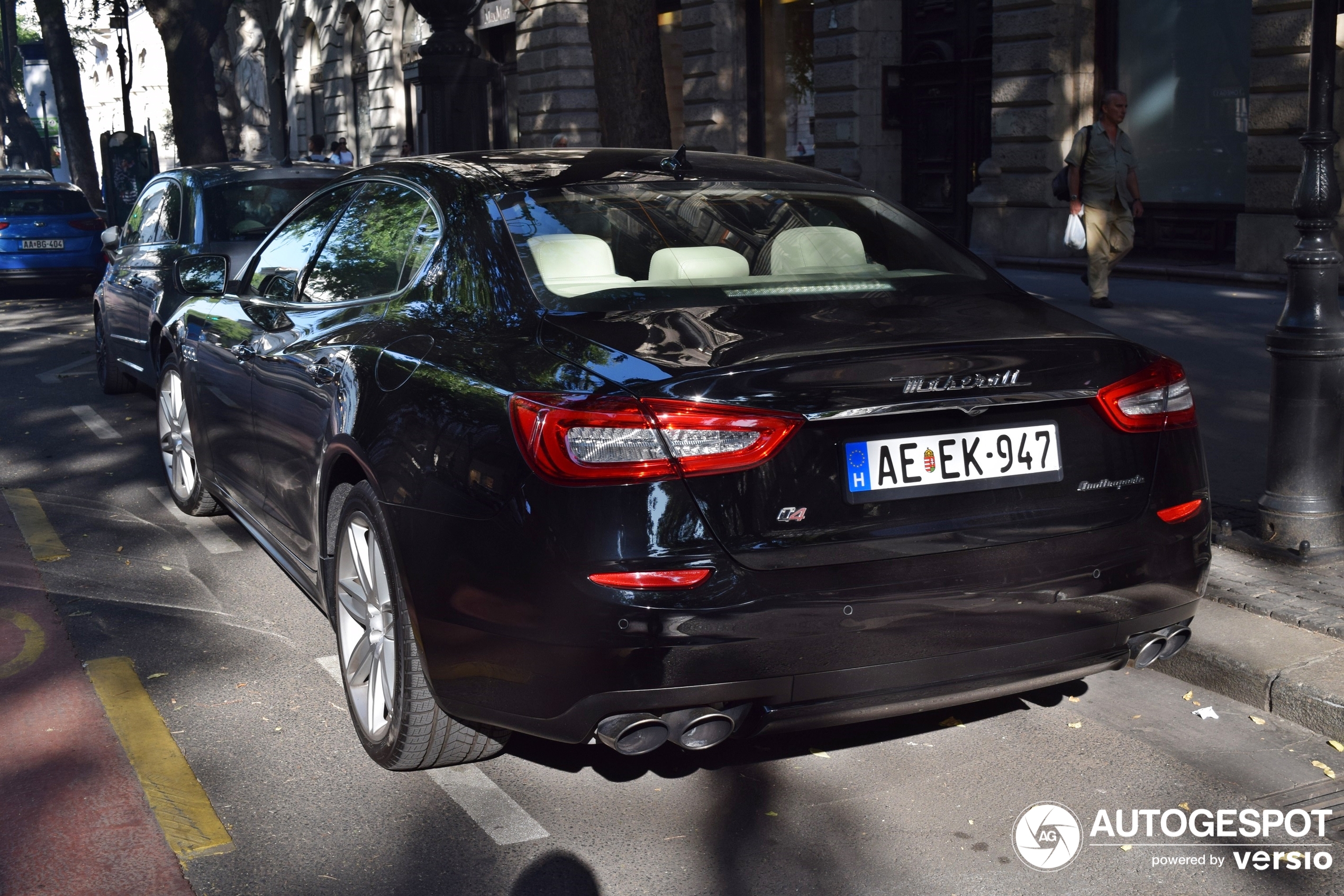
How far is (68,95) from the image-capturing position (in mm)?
31250

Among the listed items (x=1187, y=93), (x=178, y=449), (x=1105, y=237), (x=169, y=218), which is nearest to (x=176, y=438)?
(x=178, y=449)

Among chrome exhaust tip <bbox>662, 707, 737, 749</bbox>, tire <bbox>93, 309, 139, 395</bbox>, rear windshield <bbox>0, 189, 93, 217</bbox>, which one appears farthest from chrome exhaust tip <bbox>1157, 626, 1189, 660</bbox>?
rear windshield <bbox>0, 189, 93, 217</bbox>

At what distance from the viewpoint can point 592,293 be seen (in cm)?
359

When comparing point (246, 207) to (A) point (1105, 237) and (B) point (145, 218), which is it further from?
(A) point (1105, 237)

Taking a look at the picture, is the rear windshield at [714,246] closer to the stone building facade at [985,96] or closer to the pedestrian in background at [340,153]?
the stone building facade at [985,96]

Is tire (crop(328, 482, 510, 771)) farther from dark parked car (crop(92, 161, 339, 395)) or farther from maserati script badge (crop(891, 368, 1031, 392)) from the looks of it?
dark parked car (crop(92, 161, 339, 395))

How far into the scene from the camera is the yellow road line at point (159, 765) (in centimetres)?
344

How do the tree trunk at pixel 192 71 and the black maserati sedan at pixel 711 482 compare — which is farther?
the tree trunk at pixel 192 71

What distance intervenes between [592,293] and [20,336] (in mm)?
12833

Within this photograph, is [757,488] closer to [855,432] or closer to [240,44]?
[855,432]

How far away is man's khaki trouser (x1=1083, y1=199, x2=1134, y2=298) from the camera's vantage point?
40.8 ft

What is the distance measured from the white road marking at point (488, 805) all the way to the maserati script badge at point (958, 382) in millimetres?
1379

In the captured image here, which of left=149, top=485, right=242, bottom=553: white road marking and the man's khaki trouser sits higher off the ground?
the man's khaki trouser

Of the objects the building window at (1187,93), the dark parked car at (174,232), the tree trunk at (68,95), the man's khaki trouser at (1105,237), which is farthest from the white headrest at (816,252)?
the tree trunk at (68,95)
